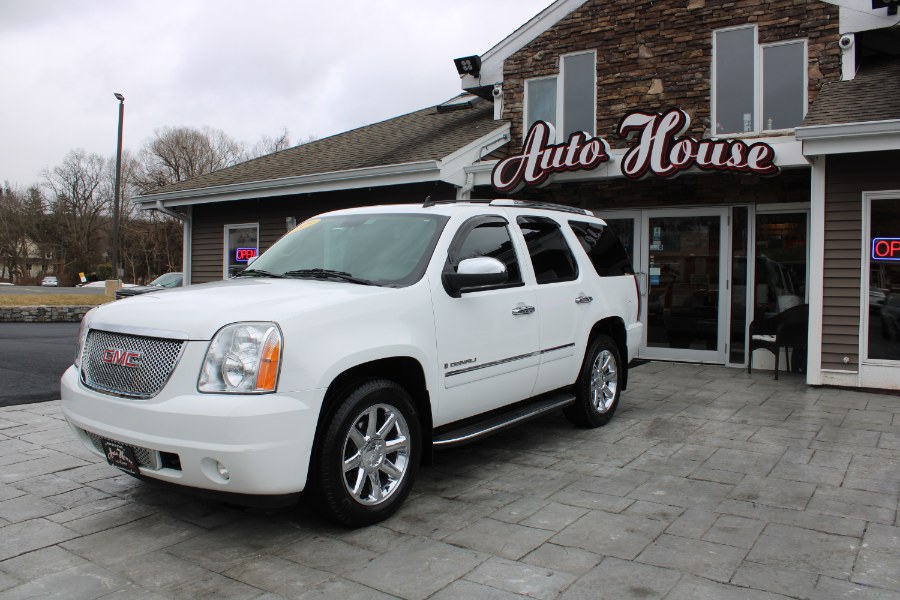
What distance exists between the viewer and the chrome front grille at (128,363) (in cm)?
337

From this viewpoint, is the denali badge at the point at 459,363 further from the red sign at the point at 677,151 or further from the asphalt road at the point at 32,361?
the red sign at the point at 677,151

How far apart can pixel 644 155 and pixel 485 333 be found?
5.29m

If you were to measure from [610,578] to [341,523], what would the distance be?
1.41 meters

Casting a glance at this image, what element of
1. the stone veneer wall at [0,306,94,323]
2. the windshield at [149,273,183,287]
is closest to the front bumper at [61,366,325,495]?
the stone veneer wall at [0,306,94,323]

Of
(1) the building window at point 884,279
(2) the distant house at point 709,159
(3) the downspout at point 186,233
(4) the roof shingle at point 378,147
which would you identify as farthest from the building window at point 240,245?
(1) the building window at point 884,279

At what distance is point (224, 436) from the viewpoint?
3.15 metres

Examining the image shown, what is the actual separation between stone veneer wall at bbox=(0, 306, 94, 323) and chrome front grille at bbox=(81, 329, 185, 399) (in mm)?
16903

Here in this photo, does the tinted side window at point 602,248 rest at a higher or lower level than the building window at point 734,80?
lower

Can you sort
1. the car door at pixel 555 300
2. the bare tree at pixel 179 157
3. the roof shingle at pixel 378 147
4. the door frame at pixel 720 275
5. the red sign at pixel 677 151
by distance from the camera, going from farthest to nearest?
the bare tree at pixel 179 157 → the roof shingle at pixel 378 147 → the door frame at pixel 720 275 → the red sign at pixel 677 151 → the car door at pixel 555 300

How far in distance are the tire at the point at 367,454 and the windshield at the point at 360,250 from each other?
2.42 ft

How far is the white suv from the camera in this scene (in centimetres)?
326

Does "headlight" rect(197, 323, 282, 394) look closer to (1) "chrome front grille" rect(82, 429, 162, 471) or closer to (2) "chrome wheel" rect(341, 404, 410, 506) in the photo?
(1) "chrome front grille" rect(82, 429, 162, 471)

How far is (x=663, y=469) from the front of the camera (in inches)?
192

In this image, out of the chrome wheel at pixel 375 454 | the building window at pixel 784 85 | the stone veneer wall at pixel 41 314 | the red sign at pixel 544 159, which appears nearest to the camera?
the chrome wheel at pixel 375 454
